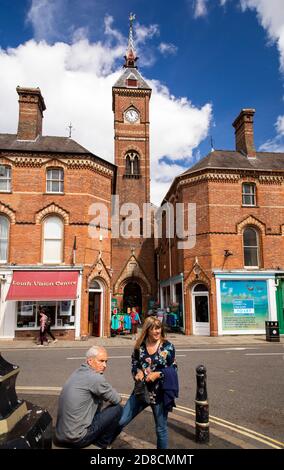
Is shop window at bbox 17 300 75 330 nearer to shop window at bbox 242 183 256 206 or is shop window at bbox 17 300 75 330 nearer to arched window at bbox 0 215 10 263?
arched window at bbox 0 215 10 263

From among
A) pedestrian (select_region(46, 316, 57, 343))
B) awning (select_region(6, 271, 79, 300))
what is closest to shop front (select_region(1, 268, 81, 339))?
awning (select_region(6, 271, 79, 300))

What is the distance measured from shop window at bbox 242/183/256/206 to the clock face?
15.5m

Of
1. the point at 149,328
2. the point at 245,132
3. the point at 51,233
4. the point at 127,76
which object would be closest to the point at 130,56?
the point at 127,76

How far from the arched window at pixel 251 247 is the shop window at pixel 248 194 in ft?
5.48

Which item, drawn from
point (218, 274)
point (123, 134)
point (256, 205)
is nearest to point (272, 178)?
point (256, 205)

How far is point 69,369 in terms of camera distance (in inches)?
369

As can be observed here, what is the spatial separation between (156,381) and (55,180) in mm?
16662

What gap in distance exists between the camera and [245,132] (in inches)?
897

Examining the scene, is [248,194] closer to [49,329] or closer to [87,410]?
[49,329]

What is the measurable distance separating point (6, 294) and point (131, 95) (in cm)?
2358

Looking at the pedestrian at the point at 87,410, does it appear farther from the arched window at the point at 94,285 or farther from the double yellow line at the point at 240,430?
the arched window at the point at 94,285

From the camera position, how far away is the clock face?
104 feet

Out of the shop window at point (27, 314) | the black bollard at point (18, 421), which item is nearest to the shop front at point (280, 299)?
the shop window at point (27, 314)

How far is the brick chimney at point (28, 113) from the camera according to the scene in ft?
66.6
